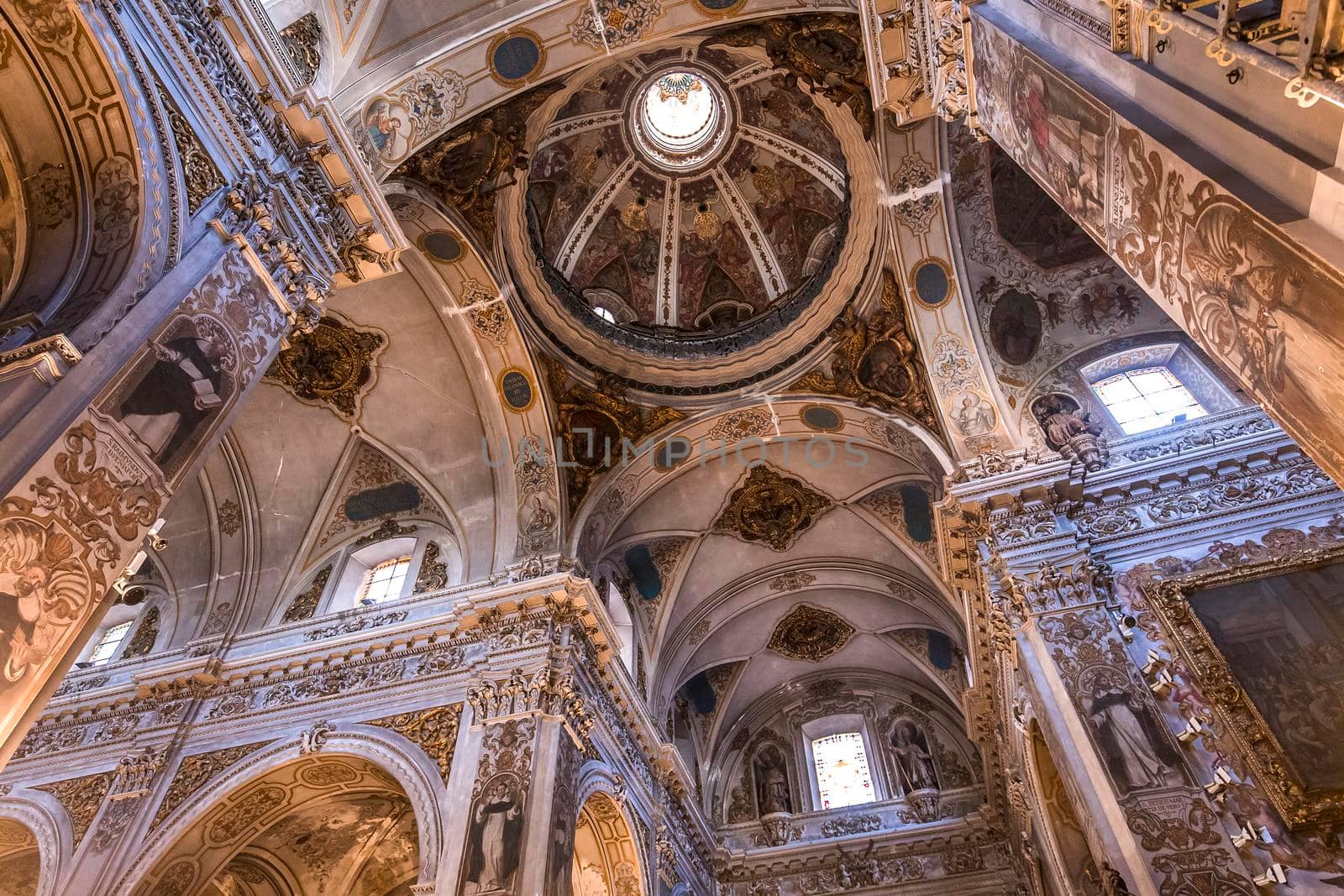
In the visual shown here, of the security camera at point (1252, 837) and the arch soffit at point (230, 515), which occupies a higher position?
the arch soffit at point (230, 515)

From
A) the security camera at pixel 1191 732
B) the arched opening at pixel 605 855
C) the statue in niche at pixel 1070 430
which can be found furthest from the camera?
the arched opening at pixel 605 855

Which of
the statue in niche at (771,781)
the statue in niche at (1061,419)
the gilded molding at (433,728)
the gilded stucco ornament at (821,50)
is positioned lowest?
the gilded molding at (433,728)

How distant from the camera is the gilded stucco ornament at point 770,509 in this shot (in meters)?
14.9

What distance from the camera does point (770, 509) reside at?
1519 centimetres

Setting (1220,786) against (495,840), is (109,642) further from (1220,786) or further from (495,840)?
(1220,786)

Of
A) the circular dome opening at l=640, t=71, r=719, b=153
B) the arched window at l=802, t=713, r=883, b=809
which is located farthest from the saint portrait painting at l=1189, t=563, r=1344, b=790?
the circular dome opening at l=640, t=71, r=719, b=153

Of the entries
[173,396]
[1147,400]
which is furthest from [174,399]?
[1147,400]

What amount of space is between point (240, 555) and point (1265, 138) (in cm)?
1473

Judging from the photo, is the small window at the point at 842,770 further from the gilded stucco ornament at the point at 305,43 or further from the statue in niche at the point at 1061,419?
the gilded stucco ornament at the point at 305,43

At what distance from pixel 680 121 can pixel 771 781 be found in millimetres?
15038

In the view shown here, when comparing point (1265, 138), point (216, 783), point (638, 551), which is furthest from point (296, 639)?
point (1265, 138)

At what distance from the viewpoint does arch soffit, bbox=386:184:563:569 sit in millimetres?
12141

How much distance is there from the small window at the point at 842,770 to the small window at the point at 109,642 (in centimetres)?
1375

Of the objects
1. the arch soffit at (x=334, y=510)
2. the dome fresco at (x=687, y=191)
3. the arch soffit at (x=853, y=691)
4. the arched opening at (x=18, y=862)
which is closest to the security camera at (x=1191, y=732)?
the dome fresco at (x=687, y=191)
